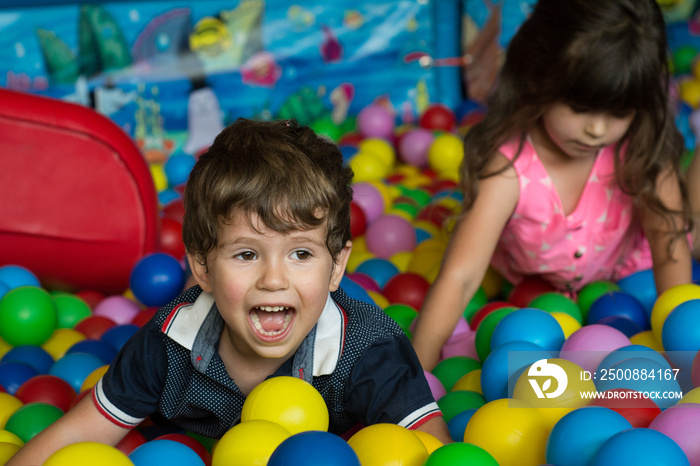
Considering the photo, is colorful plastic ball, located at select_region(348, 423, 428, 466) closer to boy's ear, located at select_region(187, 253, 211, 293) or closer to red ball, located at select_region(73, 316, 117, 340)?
boy's ear, located at select_region(187, 253, 211, 293)

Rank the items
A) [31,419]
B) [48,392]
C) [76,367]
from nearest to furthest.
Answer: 1. [31,419]
2. [48,392]
3. [76,367]

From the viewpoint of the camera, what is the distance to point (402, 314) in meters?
1.58

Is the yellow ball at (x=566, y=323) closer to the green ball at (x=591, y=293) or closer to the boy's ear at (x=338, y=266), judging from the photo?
the green ball at (x=591, y=293)

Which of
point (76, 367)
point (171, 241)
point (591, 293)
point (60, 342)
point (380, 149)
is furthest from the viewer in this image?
point (380, 149)

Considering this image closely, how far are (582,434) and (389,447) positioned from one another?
0.23 m

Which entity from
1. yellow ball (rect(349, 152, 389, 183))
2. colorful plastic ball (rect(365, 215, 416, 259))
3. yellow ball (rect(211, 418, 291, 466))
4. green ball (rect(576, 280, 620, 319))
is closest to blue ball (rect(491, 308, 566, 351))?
green ball (rect(576, 280, 620, 319))

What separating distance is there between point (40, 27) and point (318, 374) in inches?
92.4

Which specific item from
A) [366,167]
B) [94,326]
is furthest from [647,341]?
[366,167]

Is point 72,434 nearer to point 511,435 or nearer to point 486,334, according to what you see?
point 511,435

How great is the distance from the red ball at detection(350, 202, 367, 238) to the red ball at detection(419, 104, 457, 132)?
96 centimetres

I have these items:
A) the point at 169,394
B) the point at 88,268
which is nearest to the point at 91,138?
the point at 88,268

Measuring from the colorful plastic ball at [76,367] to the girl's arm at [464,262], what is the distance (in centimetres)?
59

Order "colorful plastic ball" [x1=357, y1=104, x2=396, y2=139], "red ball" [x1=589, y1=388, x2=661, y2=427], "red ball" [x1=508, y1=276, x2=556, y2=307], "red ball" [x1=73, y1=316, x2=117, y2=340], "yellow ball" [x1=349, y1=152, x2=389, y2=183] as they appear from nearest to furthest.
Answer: "red ball" [x1=589, y1=388, x2=661, y2=427] < "red ball" [x1=73, y1=316, x2=117, y2=340] < "red ball" [x1=508, y1=276, x2=556, y2=307] < "yellow ball" [x1=349, y1=152, x2=389, y2=183] < "colorful plastic ball" [x1=357, y1=104, x2=396, y2=139]
